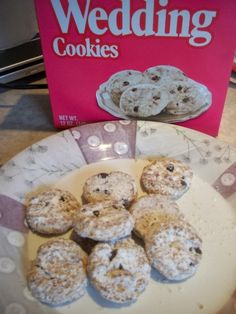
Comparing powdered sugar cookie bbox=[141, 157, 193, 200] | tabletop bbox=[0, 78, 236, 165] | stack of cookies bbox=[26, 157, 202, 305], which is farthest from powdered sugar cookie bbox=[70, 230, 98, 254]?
tabletop bbox=[0, 78, 236, 165]

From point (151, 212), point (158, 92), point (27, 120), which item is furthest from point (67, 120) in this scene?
point (151, 212)

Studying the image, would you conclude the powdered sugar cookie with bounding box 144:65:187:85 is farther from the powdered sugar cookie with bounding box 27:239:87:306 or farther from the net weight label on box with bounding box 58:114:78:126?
the powdered sugar cookie with bounding box 27:239:87:306

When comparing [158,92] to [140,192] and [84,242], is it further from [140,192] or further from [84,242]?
[84,242]

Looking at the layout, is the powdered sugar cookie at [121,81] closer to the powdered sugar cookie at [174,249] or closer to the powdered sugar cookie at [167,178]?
the powdered sugar cookie at [167,178]

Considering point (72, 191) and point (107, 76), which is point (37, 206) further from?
point (107, 76)

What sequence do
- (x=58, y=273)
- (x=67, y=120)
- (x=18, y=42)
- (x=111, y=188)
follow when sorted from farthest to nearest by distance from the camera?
1. (x=18, y=42)
2. (x=67, y=120)
3. (x=111, y=188)
4. (x=58, y=273)
